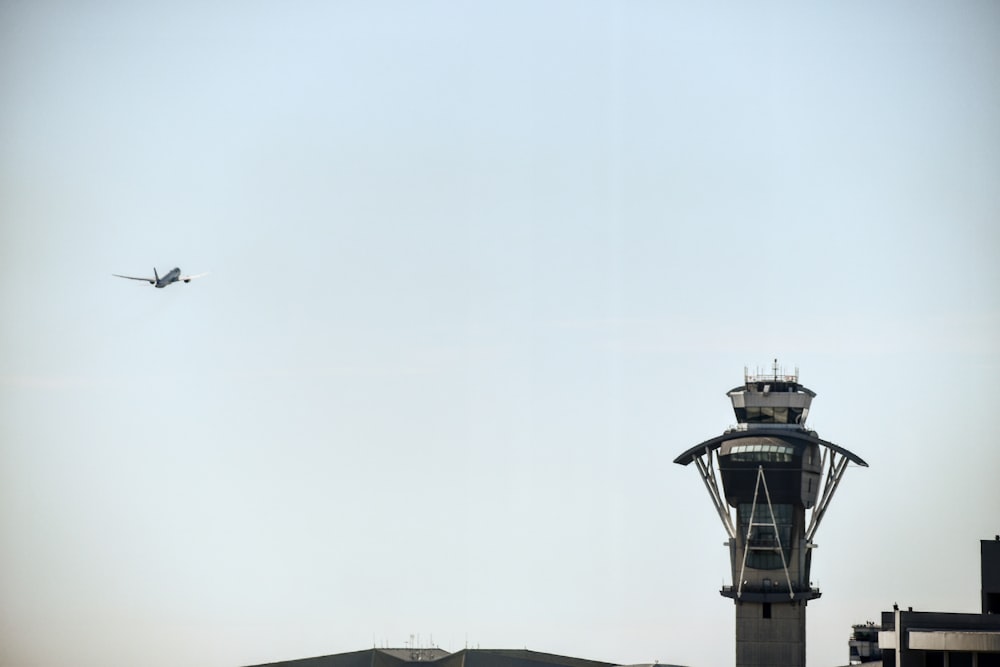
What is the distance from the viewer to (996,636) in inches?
6767

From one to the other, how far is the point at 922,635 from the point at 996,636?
21.3ft

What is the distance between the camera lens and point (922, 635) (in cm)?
17588
